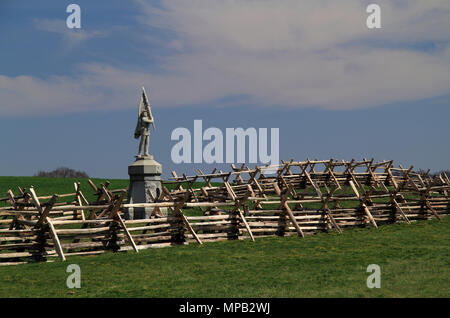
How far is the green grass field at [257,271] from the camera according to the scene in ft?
35.0

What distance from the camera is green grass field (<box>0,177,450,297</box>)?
35.0 feet

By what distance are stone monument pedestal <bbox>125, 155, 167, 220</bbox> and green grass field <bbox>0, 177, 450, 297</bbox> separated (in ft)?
23.4

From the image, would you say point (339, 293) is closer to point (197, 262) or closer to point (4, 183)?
point (197, 262)

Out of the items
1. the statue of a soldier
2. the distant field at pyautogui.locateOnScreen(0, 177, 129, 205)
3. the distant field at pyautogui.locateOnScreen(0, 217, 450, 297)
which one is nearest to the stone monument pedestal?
the statue of a soldier

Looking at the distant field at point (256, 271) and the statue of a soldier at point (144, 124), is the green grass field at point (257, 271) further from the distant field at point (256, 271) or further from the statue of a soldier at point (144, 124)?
the statue of a soldier at point (144, 124)

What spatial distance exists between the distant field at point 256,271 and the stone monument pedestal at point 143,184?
703 cm

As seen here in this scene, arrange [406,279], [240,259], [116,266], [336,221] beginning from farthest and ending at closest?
[336,221], [240,259], [116,266], [406,279]

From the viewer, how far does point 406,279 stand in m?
11.5

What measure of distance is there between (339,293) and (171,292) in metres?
3.42

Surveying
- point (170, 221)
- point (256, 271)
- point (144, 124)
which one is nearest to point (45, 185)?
point (144, 124)

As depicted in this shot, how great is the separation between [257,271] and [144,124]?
520 inches

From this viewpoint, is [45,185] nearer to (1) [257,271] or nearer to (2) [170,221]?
A: (2) [170,221]

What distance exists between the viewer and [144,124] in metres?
24.2
